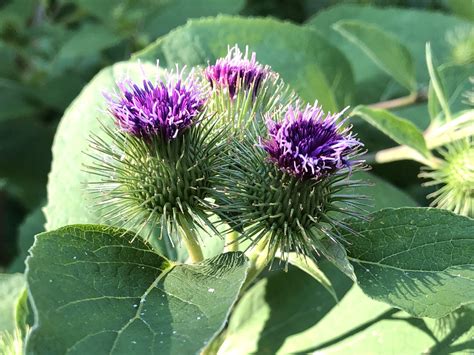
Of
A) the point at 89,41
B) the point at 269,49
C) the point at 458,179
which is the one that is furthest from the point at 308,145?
the point at 89,41

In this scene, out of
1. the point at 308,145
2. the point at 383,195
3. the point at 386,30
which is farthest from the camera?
the point at 386,30

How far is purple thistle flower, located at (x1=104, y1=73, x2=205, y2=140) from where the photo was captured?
163 cm

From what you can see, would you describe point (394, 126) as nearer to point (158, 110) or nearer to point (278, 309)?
point (278, 309)

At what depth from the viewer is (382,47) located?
2.61 meters

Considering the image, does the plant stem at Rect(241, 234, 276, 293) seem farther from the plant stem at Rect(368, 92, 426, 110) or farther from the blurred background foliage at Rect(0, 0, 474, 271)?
the blurred background foliage at Rect(0, 0, 474, 271)

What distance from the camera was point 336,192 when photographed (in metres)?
1.72

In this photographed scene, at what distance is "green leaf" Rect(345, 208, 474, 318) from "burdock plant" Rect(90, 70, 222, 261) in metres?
0.42

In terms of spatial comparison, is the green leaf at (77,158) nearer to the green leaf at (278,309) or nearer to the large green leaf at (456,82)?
the green leaf at (278,309)

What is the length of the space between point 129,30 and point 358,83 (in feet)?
4.21

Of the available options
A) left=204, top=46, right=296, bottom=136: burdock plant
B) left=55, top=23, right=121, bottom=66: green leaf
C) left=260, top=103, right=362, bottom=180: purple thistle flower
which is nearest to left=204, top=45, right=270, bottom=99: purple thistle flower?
left=204, top=46, right=296, bottom=136: burdock plant

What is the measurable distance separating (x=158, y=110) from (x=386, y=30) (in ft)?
7.37

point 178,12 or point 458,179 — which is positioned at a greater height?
point 178,12

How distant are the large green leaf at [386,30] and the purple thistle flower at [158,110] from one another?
5.70 feet

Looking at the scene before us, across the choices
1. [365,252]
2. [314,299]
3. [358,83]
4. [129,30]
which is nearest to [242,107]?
[365,252]
